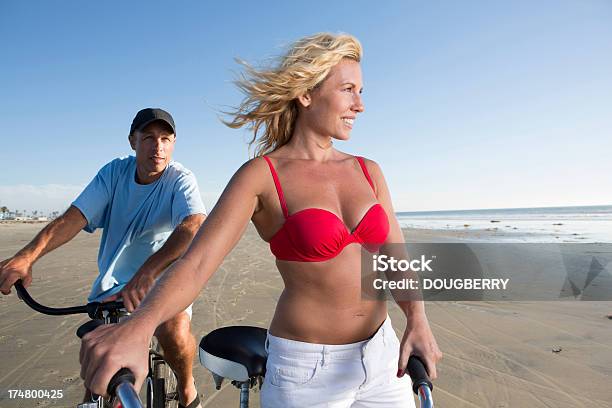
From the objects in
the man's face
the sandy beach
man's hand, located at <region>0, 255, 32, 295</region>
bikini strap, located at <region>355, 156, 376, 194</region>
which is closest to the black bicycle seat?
bikini strap, located at <region>355, 156, 376, 194</region>

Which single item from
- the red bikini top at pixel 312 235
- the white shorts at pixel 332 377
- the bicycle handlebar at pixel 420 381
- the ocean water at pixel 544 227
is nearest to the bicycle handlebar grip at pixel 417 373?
the bicycle handlebar at pixel 420 381

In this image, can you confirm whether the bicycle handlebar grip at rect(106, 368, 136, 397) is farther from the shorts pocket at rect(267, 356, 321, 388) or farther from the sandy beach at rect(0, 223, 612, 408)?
the sandy beach at rect(0, 223, 612, 408)

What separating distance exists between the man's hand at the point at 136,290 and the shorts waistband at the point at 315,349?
0.66m

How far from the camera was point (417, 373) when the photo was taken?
60.2 inches

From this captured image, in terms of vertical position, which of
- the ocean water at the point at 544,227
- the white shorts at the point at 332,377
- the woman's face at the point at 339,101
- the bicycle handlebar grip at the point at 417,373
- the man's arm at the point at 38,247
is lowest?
the white shorts at the point at 332,377

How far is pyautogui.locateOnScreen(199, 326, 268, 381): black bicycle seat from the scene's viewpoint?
195 centimetres

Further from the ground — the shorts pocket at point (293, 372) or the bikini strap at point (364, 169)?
the bikini strap at point (364, 169)

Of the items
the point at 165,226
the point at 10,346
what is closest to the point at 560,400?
the point at 165,226

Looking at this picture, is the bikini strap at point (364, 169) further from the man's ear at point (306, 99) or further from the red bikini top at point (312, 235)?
the man's ear at point (306, 99)

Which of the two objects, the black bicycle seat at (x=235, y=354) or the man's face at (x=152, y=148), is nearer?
the black bicycle seat at (x=235, y=354)

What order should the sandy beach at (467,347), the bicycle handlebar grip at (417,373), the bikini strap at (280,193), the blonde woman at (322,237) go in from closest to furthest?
the bicycle handlebar grip at (417,373) → the blonde woman at (322,237) → the bikini strap at (280,193) → the sandy beach at (467,347)

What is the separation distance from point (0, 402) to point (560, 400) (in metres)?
5.26

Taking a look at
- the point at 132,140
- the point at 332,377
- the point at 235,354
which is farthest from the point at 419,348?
the point at 132,140

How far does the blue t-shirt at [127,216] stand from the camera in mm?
3188
